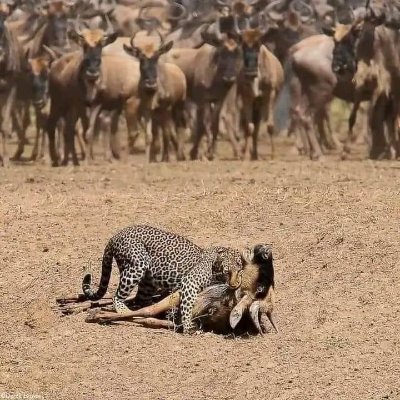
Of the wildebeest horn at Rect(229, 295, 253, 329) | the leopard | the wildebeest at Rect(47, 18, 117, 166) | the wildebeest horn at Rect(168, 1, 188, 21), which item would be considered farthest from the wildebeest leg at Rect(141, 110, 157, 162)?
the wildebeest horn at Rect(229, 295, 253, 329)

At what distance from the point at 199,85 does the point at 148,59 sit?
124 centimetres

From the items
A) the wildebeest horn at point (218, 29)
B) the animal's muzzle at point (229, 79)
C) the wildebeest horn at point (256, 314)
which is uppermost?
the wildebeest horn at point (218, 29)

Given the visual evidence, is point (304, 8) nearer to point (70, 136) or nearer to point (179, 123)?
point (179, 123)

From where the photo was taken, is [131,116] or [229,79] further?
[229,79]

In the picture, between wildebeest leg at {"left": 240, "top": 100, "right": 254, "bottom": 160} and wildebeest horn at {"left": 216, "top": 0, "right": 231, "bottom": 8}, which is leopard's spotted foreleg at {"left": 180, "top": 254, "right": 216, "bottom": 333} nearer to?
wildebeest leg at {"left": 240, "top": 100, "right": 254, "bottom": 160}

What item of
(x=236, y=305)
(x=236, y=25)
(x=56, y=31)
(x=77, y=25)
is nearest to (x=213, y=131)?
(x=236, y=25)

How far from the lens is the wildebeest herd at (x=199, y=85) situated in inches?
866

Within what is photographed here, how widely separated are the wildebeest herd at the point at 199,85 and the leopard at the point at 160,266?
1014 centimetres

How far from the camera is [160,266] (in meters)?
11.2

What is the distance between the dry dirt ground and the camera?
32.4 ft

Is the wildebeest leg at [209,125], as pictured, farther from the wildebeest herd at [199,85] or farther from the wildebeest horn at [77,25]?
the wildebeest horn at [77,25]

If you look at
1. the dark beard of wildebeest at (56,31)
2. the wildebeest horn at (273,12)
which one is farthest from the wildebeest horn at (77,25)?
the wildebeest horn at (273,12)

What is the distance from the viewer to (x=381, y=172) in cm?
1716

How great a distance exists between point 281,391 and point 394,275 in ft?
6.58
